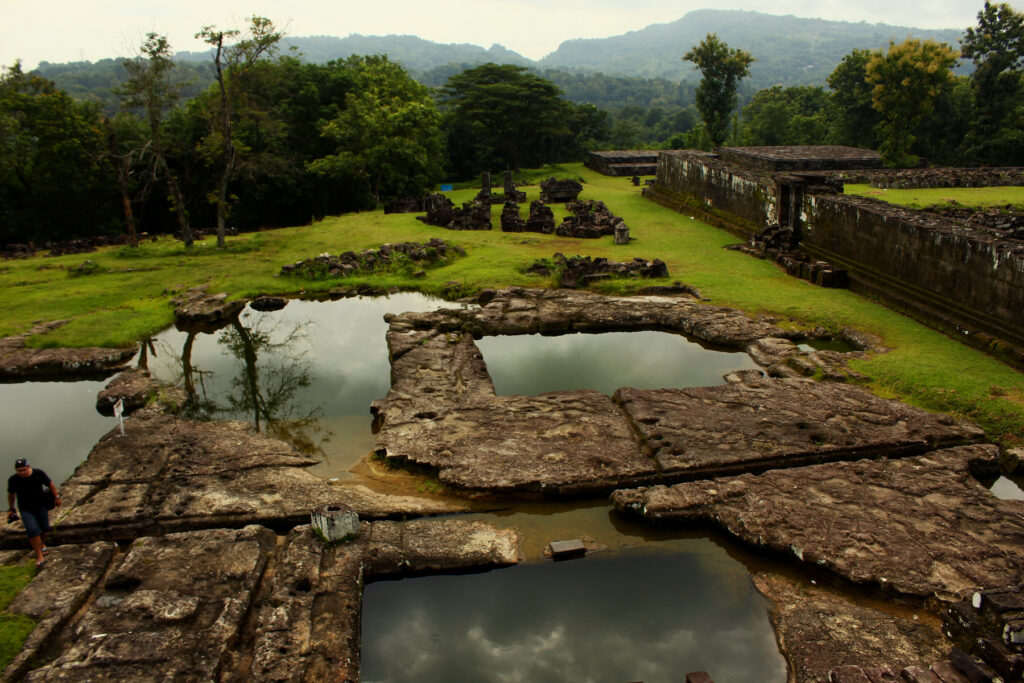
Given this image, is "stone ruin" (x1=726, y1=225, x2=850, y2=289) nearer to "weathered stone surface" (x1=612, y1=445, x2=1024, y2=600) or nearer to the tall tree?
"weathered stone surface" (x1=612, y1=445, x2=1024, y2=600)

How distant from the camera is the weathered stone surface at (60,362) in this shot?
390 inches

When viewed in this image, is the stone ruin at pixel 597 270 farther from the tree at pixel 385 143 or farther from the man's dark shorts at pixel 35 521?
the tree at pixel 385 143

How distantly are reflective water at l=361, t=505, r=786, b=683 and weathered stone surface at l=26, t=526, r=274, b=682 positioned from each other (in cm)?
101

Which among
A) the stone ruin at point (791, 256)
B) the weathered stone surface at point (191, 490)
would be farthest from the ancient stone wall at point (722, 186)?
the weathered stone surface at point (191, 490)

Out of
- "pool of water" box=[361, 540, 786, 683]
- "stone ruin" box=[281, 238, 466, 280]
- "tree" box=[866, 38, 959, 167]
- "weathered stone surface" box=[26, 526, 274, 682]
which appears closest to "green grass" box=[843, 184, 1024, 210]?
"tree" box=[866, 38, 959, 167]

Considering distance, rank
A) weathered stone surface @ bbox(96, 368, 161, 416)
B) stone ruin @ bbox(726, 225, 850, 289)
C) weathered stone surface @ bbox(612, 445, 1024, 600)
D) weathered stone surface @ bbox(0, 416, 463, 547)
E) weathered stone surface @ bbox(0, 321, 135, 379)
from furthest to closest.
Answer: stone ruin @ bbox(726, 225, 850, 289), weathered stone surface @ bbox(0, 321, 135, 379), weathered stone surface @ bbox(96, 368, 161, 416), weathered stone surface @ bbox(0, 416, 463, 547), weathered stone surface @ bbox(612, 445, 1024, 600)

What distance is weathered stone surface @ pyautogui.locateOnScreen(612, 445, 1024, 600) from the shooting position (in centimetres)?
512

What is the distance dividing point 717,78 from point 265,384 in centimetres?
3367

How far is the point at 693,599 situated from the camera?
514cm

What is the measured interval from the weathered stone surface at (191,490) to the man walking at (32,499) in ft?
1.18

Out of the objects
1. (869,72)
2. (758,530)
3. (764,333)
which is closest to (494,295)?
(764,333)

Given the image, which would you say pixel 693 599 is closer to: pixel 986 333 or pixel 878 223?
pixel 986 333

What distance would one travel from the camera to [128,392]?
347 inches

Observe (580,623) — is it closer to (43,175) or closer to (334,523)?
(334,523)
